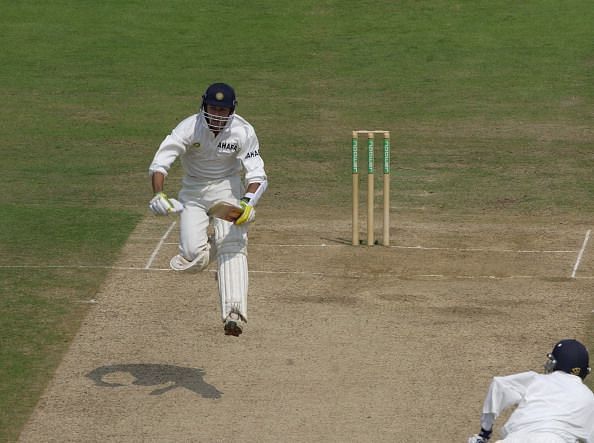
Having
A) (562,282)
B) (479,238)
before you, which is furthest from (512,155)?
(562,282)

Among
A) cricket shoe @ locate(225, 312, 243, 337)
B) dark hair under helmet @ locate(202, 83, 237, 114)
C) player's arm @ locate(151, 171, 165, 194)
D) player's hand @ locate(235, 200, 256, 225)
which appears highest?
dark hair under helmet @ locate(202, 83, 237, 114)

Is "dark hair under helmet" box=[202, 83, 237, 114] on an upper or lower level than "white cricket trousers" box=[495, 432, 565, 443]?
upper

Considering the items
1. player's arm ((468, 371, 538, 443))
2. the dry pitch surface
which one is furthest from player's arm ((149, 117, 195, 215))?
player's arm ((468, 371, 538, 443))

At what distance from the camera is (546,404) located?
28.2ft

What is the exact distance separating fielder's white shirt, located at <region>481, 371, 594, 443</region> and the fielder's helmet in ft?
0.14

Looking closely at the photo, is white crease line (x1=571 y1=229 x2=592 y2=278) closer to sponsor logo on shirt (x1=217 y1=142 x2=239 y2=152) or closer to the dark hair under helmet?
sponsor logo on shirt (x1=217 y1=142 x2=239 y2=152)

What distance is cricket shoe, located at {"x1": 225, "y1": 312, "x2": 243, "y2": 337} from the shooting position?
11.7m

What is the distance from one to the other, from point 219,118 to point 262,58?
17050 mm

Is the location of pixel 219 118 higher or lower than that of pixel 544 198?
higher

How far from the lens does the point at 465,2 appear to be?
31.5m

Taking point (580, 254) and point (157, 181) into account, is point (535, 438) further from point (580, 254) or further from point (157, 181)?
point (580, 254)

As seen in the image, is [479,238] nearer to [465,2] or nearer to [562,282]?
[562,282]

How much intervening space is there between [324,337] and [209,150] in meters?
2.45

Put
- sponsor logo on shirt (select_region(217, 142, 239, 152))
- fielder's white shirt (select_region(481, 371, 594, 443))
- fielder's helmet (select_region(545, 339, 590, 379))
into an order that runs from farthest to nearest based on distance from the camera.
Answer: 1. sponsor logo on shirt (select_region(217, 142, 239, 152))
2. fielder's helmet (select_region(545, 339, 590, 379))
3. fielder's white shirt (select_region(481, 371, 594, 443))
